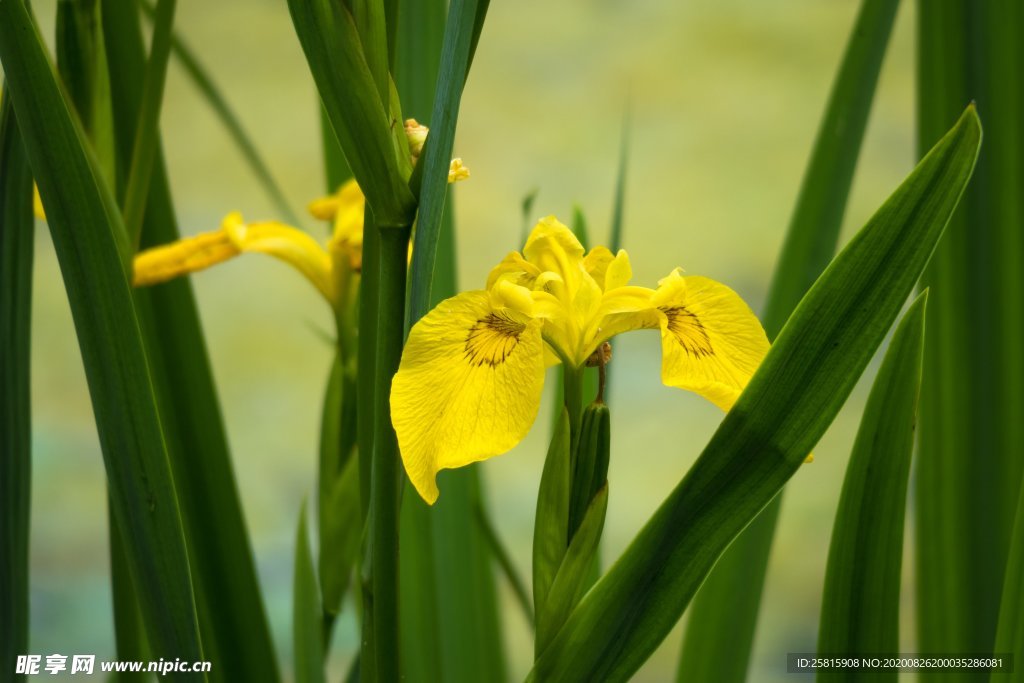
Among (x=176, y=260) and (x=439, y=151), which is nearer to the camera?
(x=439, y=151)

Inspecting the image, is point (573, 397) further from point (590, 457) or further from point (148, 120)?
point (148, 120)

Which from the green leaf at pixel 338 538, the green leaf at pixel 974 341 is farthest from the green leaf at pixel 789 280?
the green leaf at pixel 338 538

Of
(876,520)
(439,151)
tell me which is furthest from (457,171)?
(876,520)

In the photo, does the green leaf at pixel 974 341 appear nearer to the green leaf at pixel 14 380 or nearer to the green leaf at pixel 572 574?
the green leaf at pixel 572 574

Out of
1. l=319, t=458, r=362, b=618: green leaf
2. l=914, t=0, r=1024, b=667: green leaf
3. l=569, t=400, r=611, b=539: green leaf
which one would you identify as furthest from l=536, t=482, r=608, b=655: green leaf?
l=914, t=0, r=1024, b=667: green leaf

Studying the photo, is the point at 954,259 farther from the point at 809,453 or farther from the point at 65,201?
the point at 65,201

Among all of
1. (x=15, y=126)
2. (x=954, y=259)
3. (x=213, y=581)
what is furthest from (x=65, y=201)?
(x=954, y=259)
